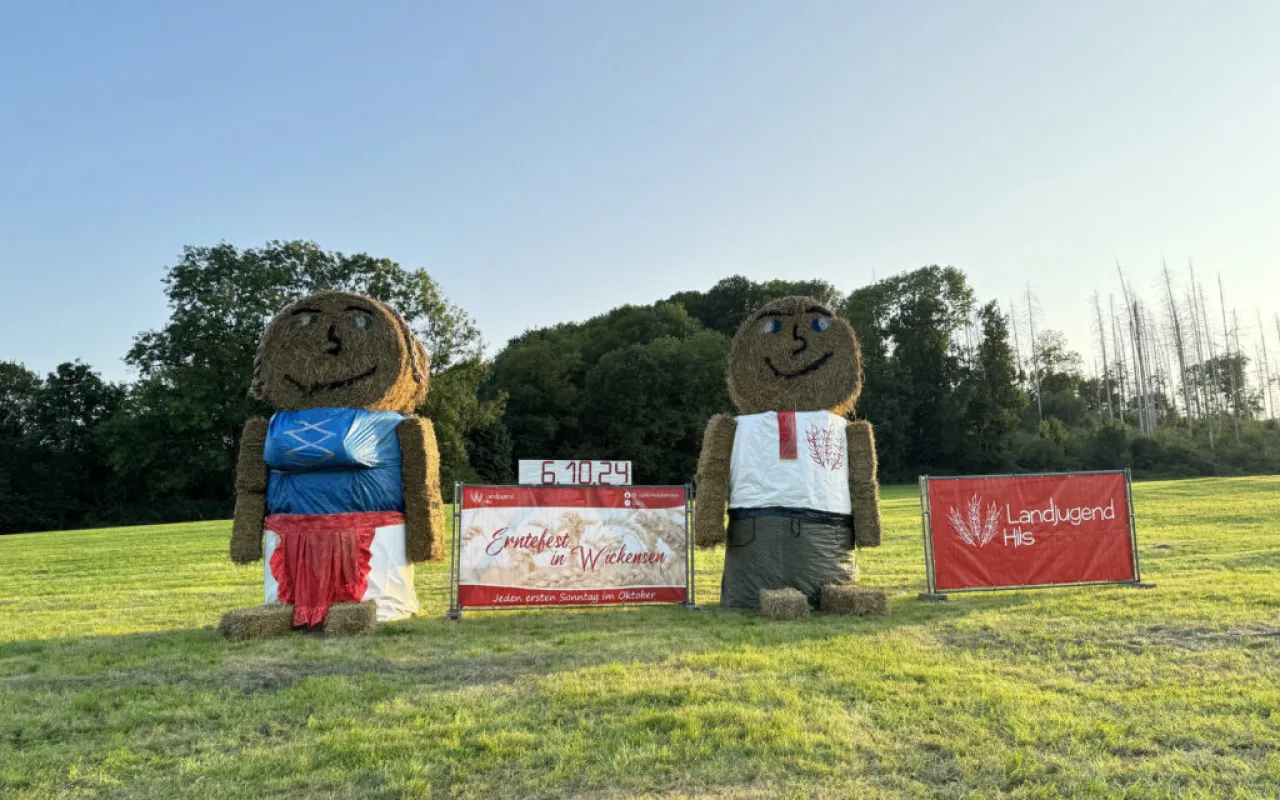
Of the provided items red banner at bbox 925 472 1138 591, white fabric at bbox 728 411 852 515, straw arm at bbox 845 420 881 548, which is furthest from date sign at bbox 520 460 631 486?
red banner at bbox 925 472 1138 591

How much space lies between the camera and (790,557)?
7.80 meters

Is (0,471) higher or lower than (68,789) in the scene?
higher

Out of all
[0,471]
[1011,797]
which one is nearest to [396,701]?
[1011,797]

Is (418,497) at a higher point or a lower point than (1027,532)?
higher

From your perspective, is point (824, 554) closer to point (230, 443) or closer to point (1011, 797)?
point (1011, 797)

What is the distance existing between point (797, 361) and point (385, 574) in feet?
15.5

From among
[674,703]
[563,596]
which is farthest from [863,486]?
[674,703]

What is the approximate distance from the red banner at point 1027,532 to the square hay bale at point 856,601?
1.34 m

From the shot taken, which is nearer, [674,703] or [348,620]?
[674,703]

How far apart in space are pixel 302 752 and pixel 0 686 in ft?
9.80

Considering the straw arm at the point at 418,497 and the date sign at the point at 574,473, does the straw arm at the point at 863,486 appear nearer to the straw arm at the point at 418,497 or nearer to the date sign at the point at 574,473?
the date sign at the point at 574,473

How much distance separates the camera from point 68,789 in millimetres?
3430

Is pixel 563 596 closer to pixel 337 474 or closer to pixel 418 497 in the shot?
pixel 418 497

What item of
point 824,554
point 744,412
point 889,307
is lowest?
point 824,554
